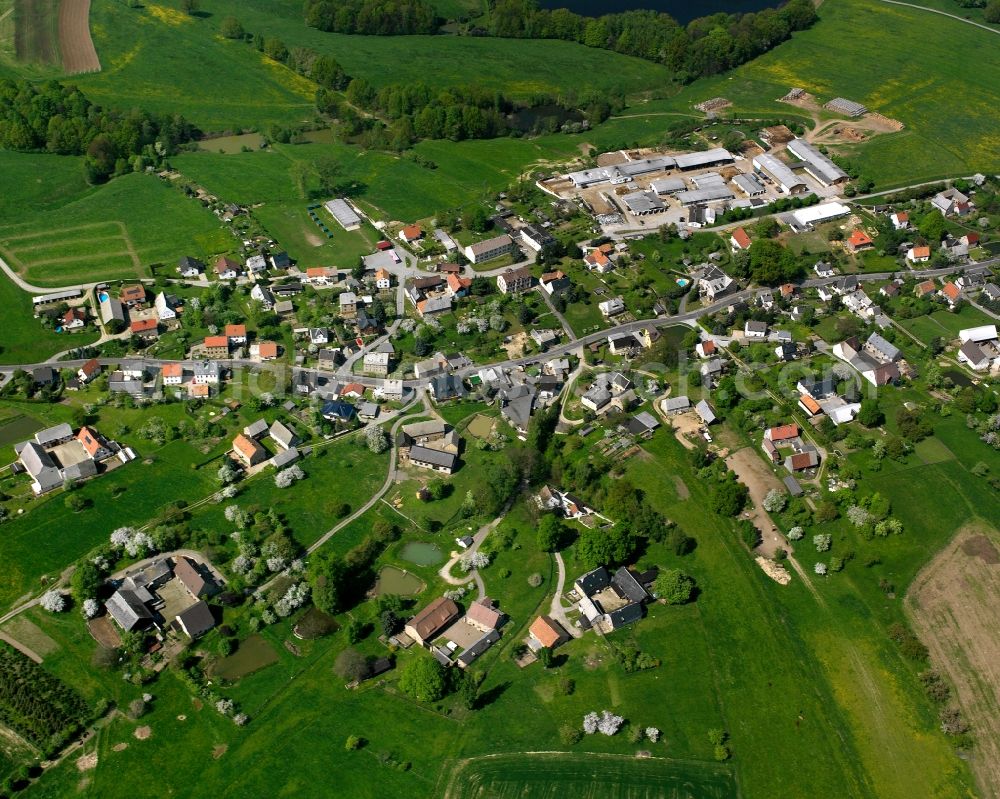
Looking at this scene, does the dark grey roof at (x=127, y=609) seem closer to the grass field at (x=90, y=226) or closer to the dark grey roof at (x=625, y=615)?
the dark grey roof at (x=625, y=615)

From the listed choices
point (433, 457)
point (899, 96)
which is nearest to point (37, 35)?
point (433, 457)

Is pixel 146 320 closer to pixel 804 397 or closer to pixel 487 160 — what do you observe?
pixel 487 160

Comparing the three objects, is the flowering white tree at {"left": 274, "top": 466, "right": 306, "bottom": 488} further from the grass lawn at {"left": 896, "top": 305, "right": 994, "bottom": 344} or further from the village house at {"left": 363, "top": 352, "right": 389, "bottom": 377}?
the grass lawn at {"left": 896, "top": 305, "right": 994, "bottom": 344}

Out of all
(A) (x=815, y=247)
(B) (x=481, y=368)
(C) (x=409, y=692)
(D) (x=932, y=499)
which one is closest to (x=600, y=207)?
(A) (x=815, y=247)

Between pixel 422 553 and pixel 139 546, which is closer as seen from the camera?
pixel 139 546

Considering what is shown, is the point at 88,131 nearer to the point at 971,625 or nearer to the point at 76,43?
the point at 76,43
